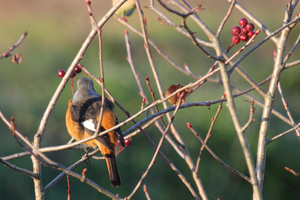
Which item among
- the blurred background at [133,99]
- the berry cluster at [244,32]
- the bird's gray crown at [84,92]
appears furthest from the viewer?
the blurred background at [133,99]

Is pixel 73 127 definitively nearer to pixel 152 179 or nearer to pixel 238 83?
pixel 152 179

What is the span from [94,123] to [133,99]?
115 inches

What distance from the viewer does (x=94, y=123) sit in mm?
2592

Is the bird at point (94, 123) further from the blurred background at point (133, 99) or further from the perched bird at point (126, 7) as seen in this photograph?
the blurred background at point (133, 99)

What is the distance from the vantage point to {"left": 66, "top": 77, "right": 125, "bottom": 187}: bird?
2471 mm

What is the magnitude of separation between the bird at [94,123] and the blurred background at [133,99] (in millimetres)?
1878

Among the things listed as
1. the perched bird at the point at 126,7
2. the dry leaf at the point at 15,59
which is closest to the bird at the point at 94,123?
the perched bird at the point at 126,7

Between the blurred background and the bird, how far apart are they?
1878 mm

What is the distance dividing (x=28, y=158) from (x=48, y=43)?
368cm

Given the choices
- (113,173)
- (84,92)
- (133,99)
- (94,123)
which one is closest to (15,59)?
(94,123)

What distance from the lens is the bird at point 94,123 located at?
8.11 feet

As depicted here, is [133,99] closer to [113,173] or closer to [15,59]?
[113,173]

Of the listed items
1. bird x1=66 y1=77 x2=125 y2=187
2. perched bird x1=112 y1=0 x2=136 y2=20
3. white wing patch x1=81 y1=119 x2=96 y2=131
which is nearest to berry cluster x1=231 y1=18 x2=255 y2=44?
perched bird x1=112 y1=0 x2=136 y2=20

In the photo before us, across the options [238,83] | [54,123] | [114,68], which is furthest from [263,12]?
[54,123]
